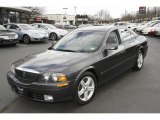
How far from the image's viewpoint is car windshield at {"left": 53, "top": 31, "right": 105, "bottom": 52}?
16.1ft

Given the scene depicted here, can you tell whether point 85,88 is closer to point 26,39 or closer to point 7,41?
point 7,41

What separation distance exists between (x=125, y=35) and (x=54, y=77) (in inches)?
116

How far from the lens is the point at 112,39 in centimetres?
531

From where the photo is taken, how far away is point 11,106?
430 cm

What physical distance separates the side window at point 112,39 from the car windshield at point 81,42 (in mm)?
193

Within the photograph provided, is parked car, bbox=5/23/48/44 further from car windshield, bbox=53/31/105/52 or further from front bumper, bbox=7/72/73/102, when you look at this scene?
front bumper, bbox=7/72/73/102

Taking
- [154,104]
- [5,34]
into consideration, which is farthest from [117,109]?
[5,34]

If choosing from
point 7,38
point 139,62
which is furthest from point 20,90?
point 7,38

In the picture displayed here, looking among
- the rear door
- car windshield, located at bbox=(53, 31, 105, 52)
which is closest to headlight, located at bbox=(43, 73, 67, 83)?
car windshield, located at bbox=(53, 31, 105, 52)

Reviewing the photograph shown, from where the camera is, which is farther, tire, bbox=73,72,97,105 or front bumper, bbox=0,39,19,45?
front bumper, bbox=0,39,19,45

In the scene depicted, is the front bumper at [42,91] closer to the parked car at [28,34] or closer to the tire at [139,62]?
the tire at [139,62]

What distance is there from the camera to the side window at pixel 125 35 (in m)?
5.79

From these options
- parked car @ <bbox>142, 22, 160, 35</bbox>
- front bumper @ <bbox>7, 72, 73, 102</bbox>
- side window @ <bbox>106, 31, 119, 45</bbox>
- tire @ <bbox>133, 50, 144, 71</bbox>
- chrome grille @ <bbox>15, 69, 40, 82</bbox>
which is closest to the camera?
front bumper @ <bbox>7, 72, 73, 102</bbox>

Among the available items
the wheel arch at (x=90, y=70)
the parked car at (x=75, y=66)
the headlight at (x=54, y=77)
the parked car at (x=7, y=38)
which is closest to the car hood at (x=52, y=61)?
the parked car at (x=75, y=66)
